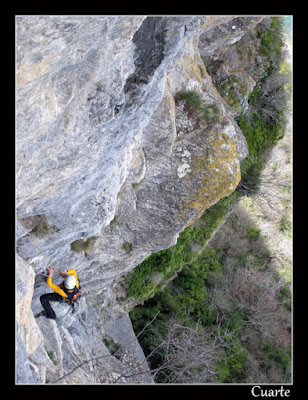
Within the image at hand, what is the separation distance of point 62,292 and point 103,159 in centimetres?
221

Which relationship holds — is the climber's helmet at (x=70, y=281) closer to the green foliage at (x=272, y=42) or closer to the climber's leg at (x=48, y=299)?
the climber's leg at (x=48, y=299)

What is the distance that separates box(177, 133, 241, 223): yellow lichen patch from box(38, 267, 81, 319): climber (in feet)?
7.13

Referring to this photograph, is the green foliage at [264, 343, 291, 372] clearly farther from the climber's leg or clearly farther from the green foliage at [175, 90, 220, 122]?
the green foliage at [175, 90, 220, 122]

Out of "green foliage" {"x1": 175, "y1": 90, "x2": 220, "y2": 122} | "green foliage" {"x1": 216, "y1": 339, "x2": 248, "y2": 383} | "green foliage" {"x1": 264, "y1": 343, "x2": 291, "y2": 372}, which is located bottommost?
"green foliage" {"x1": 264, "y1": 343, "x2": 291, "y2": 372}

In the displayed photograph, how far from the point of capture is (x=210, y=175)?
546 cm

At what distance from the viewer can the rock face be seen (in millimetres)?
2568

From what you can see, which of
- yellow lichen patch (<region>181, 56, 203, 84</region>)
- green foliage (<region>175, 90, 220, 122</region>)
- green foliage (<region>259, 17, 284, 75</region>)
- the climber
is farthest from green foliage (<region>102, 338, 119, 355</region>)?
green foliage (<region>259, 17, 284, 75</region>)

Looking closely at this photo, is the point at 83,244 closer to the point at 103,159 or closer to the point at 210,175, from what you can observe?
the point at 103,159

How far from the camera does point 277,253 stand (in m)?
11.7

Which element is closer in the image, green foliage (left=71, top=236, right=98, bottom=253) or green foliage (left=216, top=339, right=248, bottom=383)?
green foliage (left=71, top=236, right=98, bottom=253)

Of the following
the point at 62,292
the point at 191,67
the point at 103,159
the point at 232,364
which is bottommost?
the point at 232,364

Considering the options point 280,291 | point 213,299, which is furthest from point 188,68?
point 280,291

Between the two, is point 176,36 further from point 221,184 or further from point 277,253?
point 277,253

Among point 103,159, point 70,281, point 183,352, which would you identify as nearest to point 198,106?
point 103,159
